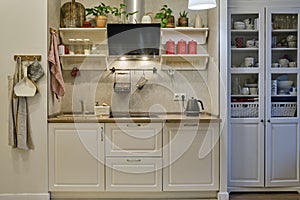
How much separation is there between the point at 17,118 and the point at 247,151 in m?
2.50

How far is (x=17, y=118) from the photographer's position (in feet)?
11.7

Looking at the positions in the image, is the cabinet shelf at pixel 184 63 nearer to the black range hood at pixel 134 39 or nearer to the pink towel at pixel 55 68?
the black range hood at pixel 134 39

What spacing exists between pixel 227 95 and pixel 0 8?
259cm

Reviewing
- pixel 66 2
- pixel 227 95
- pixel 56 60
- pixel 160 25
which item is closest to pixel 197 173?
pixel 227 95

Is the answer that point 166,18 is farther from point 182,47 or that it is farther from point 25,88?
point 25,88

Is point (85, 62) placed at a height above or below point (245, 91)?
above

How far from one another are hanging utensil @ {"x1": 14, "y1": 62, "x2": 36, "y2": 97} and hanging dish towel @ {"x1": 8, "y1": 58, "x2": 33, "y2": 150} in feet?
A: 0.13

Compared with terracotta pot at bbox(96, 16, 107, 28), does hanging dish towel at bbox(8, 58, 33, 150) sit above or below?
below

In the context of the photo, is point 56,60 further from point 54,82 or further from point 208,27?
point 208,27

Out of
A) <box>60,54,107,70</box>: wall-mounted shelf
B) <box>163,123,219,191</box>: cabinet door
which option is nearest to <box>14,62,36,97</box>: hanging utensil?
<box>60,54,107,70</box>: wall-mounted shelf

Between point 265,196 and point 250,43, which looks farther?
point 250,43

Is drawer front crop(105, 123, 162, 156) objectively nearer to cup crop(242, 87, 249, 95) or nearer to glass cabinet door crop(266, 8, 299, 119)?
cup crop(242, 87, 249, 95)

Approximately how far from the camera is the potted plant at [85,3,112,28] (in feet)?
13.6

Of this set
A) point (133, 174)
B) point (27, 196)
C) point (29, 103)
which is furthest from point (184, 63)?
point (27, 196)
